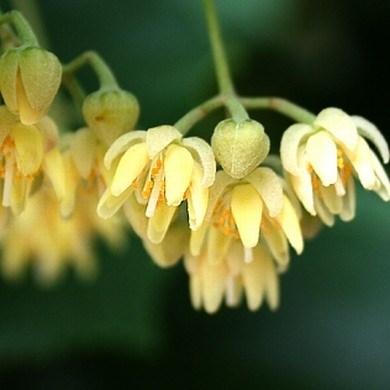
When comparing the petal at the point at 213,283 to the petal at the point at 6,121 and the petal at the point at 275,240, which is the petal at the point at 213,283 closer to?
the petal at the point at 275,240

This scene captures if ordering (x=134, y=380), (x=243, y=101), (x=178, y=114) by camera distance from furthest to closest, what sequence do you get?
1. (x=134, y=380)
2. (x=178, y=114)
3. (x=243, y=101)

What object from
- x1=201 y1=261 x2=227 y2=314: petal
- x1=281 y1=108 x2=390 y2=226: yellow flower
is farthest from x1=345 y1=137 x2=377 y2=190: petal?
x1=201 y1=261 x2=227 y2=314: petal

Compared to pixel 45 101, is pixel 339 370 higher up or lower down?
lower down

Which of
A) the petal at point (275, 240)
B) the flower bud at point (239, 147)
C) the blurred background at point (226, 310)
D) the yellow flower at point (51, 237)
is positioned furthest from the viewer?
the blurred background at point (226, 310)

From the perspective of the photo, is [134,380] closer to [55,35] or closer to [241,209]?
[55,35]

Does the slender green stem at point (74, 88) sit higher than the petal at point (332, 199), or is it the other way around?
the slender green stem at point (74, 88)

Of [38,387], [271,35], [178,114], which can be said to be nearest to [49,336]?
[38,387]

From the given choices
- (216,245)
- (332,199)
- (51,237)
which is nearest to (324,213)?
(332,199)

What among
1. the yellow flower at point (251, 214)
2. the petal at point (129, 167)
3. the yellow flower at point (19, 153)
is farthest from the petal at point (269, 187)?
the yellow flower at point (19, 153)
